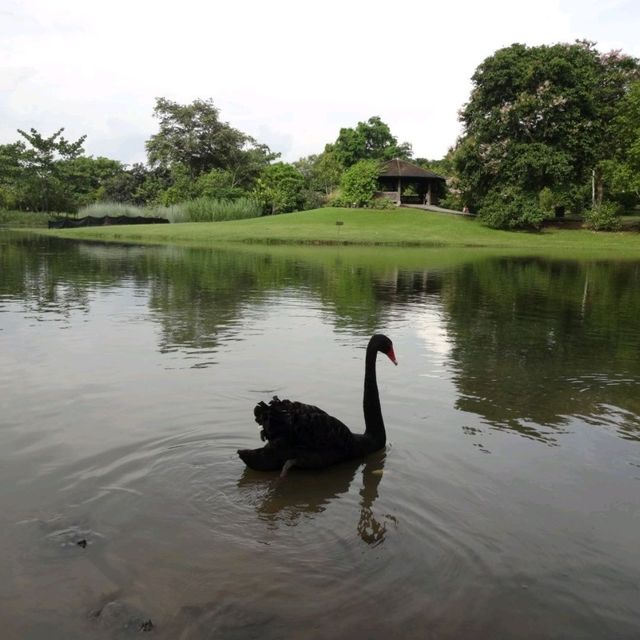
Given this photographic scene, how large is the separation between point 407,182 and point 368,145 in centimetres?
2109

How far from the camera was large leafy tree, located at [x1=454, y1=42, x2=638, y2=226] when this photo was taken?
40.1 metres

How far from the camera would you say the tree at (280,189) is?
188 ft

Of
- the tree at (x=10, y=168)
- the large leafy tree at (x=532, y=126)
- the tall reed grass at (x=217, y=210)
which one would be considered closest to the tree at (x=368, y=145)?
the tall reed grass at (x=217, y=210)

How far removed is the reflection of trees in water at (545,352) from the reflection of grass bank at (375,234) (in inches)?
759

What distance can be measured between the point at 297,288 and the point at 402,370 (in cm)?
828

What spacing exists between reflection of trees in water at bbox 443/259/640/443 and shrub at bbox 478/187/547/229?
78.5 ft

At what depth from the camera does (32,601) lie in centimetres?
318

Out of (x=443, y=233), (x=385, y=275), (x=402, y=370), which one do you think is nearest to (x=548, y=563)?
(x=402, y=370)

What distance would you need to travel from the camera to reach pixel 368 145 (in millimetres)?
78562

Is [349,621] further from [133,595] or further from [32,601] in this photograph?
[32,601]

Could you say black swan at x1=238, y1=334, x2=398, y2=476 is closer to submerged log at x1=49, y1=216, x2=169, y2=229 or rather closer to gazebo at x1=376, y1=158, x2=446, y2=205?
submerged log at x1=49, y1=216, x2=169, y2=229

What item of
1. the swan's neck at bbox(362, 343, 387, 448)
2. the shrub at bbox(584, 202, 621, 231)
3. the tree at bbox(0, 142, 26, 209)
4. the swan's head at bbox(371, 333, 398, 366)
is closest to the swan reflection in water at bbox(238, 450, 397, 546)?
the swan's neck at bbox(362, 343, 387, 448)

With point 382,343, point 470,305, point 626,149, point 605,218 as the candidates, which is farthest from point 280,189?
point 382,343

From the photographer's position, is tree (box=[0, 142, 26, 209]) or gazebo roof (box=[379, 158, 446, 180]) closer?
gazebo roof (box=[379, 158, 446, 180])
